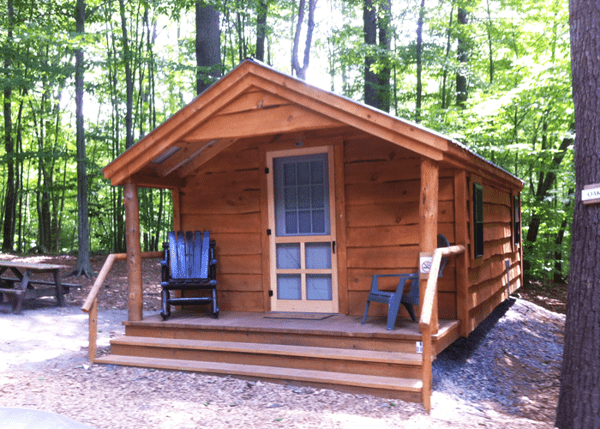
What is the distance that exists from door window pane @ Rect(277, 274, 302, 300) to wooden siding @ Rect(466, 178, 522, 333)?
1902 mm

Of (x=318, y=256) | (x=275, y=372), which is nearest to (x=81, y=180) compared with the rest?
(x=318, y=256)

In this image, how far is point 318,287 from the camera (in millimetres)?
5816

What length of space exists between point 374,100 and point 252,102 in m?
7.61

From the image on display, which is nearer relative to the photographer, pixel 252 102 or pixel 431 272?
pixel 431 272

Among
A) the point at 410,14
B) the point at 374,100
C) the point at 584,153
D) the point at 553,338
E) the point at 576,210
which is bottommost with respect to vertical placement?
the point at 553,338

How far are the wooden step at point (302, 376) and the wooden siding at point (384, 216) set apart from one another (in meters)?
1.33

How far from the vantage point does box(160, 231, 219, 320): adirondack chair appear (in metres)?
5.66

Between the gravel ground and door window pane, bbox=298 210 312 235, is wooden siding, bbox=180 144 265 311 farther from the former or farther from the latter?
the gravel ground

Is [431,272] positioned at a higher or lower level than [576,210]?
lower

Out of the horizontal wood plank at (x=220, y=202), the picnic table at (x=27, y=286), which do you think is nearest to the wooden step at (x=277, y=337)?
the horizontal wood plank at (x=220, y=202)

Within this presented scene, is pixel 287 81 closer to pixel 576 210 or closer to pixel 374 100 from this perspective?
pixel 576 210

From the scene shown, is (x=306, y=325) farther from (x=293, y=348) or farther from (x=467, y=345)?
(x=467, y=345)

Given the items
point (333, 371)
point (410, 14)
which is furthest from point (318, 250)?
point (410, 14)

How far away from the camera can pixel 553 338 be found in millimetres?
7238
